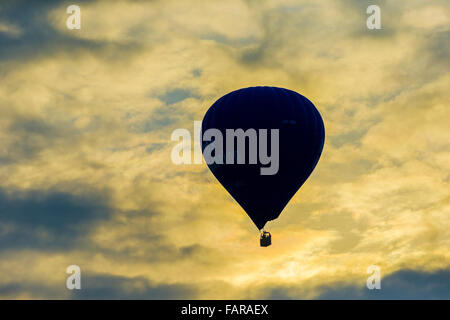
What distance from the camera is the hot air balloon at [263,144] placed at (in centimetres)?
4028

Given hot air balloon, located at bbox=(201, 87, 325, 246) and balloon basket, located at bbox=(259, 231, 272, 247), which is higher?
hot air balloon, located at bbox=(201, 87, 325, 246)

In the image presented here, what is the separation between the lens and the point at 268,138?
4044 cm

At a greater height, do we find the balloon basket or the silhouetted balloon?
the silhouetted balloon

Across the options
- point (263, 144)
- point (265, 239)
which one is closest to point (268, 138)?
point (263, 144)

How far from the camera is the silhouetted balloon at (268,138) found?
132ft

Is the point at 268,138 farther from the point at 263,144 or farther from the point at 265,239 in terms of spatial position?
the point at 265,239

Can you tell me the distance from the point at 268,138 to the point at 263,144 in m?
0.49

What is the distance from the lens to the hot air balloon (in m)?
40.3

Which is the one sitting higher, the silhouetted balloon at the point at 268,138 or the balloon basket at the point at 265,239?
the silhouetted balloon at the point at 268,138

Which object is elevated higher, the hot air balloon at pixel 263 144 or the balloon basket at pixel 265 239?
the hot air balloon at pixel 263 144

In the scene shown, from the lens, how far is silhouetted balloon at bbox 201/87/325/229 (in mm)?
40281
